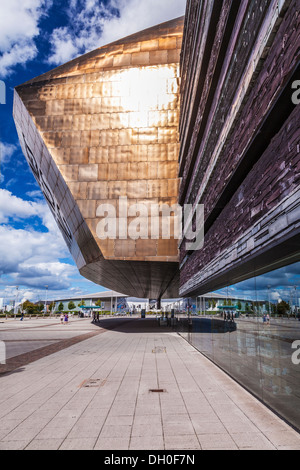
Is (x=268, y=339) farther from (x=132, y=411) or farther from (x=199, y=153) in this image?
(x=199, y=153)

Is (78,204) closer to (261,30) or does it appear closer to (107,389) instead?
(107,389)

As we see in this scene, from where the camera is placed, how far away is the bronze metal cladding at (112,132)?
21.3 m

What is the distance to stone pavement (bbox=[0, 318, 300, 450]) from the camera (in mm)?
4359

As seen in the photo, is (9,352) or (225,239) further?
(9,352)

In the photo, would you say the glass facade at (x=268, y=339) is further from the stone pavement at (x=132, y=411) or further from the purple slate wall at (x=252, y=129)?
the purple slate wall at (x=252, y=129)

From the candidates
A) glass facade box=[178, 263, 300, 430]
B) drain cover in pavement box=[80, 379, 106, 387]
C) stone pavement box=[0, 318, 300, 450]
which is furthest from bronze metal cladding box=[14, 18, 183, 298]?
drain cover in pavement box=[80, 379, 106, 387]

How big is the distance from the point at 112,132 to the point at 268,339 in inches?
767

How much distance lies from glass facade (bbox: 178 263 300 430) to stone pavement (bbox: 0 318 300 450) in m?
0.31

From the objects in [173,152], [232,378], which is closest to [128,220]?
[173,152]

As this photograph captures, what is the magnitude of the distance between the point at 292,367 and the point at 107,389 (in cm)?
434

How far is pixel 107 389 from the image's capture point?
723 centimetres

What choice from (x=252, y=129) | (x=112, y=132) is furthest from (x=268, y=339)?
(x=112, y=132)

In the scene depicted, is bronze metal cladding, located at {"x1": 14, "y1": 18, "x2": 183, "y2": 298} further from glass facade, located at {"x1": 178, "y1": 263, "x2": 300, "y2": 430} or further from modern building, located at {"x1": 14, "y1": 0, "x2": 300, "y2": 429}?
glass facade, located at {"x1": 178, "y1": 263, "x2": 300, "y2": 430}

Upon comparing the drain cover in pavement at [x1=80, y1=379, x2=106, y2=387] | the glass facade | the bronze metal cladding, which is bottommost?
the drain cover in pavement at [x1=80, y1=379, x2=106, y2=387]
